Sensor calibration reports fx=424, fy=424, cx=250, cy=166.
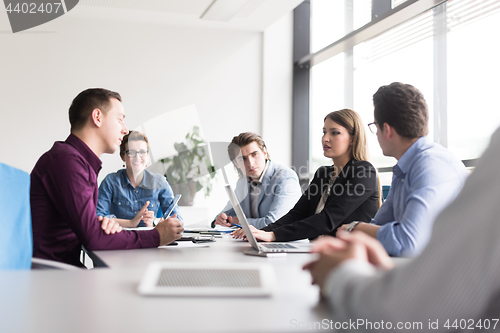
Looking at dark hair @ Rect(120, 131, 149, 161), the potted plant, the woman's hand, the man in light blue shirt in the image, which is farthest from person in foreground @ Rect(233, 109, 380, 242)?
the potted plant

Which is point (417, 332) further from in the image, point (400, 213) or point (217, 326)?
point (400, 213)

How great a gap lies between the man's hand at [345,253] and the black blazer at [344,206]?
1.32 meters

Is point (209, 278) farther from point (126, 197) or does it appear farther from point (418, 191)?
point (126, 197)

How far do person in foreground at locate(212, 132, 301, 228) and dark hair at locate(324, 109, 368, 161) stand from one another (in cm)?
93

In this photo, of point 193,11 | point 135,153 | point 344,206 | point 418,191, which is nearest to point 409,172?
point 418,191

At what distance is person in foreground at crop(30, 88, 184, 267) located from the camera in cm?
178

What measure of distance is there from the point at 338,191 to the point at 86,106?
1449 mm

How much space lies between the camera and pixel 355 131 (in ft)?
8.78

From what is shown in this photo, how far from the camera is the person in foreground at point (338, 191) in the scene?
7.26 ft

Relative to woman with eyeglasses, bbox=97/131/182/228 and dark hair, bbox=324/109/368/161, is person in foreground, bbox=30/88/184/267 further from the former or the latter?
woman with eyeglasses, bbox=97/131/182/228

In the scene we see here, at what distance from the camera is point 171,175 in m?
4.90

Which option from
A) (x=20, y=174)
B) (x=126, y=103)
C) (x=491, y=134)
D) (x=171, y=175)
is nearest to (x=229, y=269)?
(x=491, y=134)

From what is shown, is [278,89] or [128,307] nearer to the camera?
[128,307]

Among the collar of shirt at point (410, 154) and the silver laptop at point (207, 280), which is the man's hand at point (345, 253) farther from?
the collar of shirt at point (410, 154)
